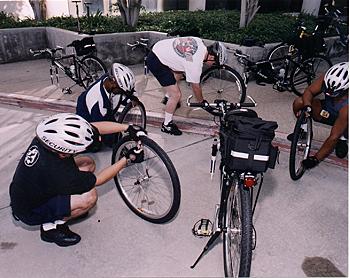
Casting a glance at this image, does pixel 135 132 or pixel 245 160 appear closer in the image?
pixel 245 160

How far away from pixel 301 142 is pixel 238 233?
6.82ft

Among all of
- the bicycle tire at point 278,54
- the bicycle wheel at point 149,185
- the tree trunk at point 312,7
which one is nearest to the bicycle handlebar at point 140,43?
the bicycle tire at point 278,54

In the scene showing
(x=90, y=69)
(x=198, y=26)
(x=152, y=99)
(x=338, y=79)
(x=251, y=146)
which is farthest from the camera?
(x=198, y=26)

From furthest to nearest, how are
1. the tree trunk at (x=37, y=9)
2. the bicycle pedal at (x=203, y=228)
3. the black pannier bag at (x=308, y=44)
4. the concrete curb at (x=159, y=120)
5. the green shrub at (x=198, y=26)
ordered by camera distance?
the tree trunk at (x=37, y=9)
the green shrub at (x=198, y=26)
the black pannier bag at (x=308, y=44)
the concrete curb at (x=159, y=120)
the bicycle pedal at (x=203, y=228)

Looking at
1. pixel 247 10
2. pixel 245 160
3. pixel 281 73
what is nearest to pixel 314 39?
pixel 281 73

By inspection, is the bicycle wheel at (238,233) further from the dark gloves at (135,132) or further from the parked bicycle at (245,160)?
the dark gloves at (135,132)

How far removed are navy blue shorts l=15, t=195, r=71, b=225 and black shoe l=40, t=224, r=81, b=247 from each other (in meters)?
0.15

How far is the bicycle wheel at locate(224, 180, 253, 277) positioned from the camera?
2.06m

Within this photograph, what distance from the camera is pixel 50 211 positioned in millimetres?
2730

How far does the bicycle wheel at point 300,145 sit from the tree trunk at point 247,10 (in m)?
5.18

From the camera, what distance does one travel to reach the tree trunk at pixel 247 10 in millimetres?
7954

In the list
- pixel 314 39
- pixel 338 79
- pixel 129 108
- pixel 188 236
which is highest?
pixel 314 39

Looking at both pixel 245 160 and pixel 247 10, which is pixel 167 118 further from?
pixel 247 10

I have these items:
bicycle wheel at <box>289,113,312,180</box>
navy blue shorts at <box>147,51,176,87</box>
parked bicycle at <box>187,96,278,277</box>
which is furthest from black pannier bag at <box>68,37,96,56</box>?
parked bicycle at <box>187,96,278,277</box>
